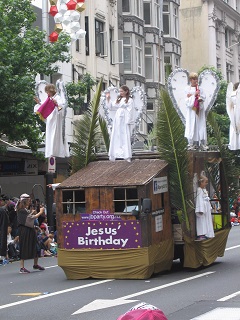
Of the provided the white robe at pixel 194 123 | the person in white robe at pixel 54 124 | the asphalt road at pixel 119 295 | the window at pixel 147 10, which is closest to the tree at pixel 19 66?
the person in white robe at pixel 54 124

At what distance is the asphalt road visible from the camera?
11.8 meters

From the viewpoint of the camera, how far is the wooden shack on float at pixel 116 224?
631 inches

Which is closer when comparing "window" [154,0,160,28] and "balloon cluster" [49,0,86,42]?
"balloon cluster" [49,0,86,42]

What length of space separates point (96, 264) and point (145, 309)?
1180 centimetres

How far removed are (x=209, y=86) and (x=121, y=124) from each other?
2108 mm

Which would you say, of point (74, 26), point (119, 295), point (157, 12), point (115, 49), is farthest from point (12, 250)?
point (157, 12)

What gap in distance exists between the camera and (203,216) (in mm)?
17281

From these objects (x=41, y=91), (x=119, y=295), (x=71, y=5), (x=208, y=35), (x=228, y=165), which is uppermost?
(x=208, y=35)

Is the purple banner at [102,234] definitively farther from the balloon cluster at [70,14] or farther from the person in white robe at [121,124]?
the balloon cluster at [70,14]

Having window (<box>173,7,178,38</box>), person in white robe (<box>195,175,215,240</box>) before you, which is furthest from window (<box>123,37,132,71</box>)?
person in white robe (<box>195,175,215,240</box>)

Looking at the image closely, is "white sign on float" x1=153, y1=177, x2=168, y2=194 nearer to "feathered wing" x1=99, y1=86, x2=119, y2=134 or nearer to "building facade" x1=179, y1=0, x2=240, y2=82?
"feathered wing" x1=99, y1=86, x2=119, y2=134

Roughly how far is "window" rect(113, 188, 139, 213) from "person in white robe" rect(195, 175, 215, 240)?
5.47ft

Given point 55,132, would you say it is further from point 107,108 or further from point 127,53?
point 127,53

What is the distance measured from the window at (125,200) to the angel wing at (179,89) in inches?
96.1
